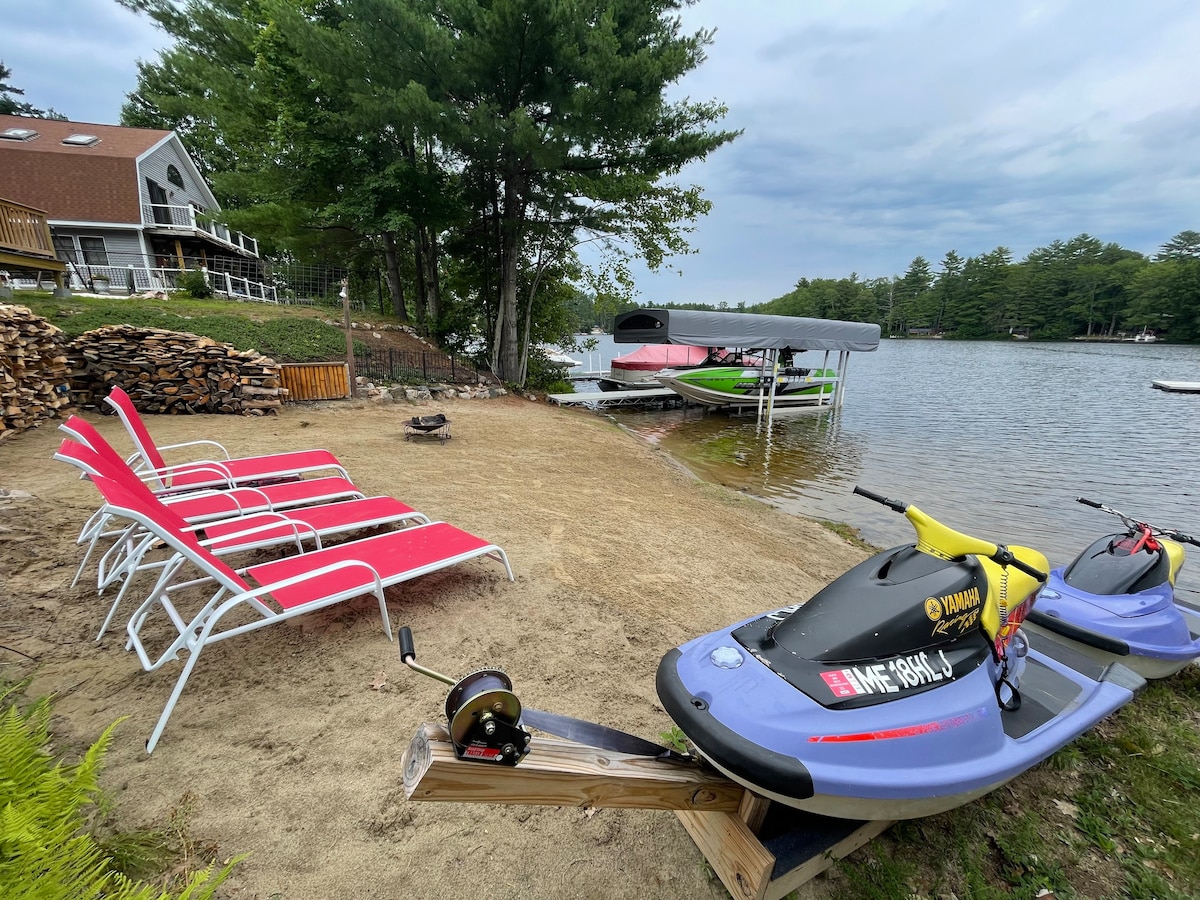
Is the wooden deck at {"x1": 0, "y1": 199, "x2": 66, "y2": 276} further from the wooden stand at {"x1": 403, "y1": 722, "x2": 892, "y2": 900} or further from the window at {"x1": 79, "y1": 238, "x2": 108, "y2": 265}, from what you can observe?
the wooden stand at {"x1": 403, "y1": 722, "x2": 892, "y2": 900}

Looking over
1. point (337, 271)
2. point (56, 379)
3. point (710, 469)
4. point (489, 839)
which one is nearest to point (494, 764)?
point (489, 839)

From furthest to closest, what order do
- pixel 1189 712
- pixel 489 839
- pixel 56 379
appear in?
pixel 56 379
pixel 1189 712
pixel 489 839

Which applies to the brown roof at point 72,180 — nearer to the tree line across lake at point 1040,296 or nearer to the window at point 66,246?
the window at point 66,246

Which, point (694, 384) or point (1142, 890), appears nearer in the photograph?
point (1142, 890)

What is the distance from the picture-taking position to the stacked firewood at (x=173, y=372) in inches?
319

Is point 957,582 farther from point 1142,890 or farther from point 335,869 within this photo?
point 335,869

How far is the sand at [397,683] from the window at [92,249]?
70.2 ft

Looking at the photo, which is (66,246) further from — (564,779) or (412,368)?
(564,779)

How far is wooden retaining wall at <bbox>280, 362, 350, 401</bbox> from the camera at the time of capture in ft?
33.9

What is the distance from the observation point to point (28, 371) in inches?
263

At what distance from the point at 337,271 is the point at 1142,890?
108 ft

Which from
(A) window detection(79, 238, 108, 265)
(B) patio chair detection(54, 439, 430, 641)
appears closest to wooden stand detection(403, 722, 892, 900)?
(B) patio chair detection(54, 439, 430, 641)

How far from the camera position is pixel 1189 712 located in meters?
2.86

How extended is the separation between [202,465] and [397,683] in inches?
125
